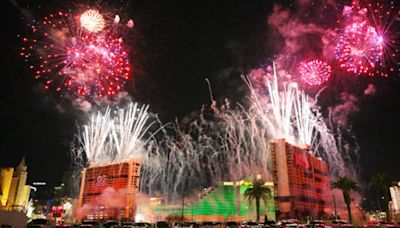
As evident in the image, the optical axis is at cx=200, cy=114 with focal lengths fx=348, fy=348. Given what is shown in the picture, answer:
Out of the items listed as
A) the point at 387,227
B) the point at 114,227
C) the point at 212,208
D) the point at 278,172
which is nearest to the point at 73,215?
the point at 212,208

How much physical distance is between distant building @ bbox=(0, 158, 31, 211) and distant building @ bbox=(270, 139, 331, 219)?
7969cm

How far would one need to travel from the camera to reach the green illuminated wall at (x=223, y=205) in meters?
91.9

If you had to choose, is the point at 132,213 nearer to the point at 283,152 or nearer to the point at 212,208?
the point at 212,208

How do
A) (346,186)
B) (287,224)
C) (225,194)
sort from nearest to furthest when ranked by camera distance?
(287,224), (346,186), (225,194)

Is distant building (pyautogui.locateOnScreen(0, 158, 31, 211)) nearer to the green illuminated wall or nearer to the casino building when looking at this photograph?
the casino building

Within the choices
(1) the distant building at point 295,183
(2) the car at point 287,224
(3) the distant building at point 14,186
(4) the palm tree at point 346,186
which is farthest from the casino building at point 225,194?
(3) the distant building at point 14,186

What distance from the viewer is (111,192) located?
9394cm

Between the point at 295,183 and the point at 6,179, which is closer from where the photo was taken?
the point at 295,183

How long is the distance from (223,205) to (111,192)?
1203 inches

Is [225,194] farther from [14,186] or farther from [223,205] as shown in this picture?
[14,186]

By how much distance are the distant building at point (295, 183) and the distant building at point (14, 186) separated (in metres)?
79.7

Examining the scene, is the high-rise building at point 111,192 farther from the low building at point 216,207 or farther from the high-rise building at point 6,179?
the high-rise building at point 6,179

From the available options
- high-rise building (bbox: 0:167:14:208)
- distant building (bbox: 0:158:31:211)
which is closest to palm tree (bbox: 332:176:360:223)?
distant building (bbox: 0:158:31:211)

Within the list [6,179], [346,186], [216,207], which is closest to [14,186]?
[6,179]
